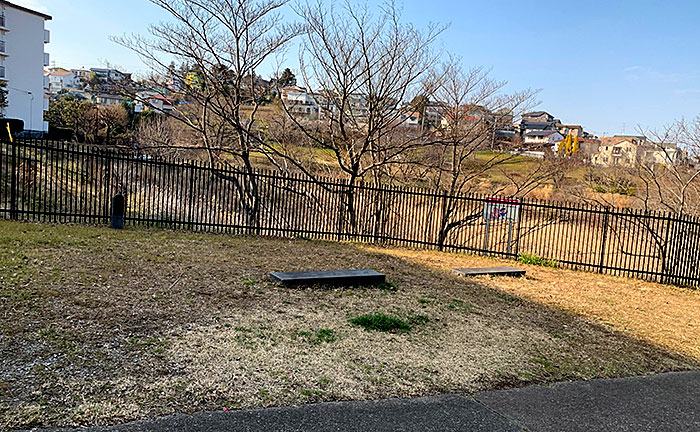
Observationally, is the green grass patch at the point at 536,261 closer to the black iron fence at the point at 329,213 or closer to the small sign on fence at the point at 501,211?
the black iron fence at the point at 329,213

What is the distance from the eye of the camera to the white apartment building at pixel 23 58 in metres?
47.3

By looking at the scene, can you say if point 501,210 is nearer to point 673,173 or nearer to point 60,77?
point 673,173

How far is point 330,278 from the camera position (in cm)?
805

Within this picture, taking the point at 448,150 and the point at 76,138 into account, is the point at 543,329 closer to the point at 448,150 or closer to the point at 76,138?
the point at 448,150

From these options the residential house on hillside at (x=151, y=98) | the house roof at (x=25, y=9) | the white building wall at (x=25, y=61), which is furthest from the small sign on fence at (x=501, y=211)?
the house roof at (x=25, y=9)

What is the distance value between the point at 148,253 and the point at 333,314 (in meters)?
3.95

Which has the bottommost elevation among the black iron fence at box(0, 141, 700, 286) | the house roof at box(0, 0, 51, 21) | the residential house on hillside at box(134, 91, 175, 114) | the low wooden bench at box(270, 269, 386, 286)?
the low wooden bench at box(270, 269, 386, 286)

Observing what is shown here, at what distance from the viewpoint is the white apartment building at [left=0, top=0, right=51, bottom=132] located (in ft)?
155

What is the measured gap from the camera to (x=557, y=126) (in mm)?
78562

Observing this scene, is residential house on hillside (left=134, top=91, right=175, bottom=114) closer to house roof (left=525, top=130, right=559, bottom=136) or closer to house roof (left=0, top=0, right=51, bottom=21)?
house roof (left=0, top=0, right=51, bottom=21)

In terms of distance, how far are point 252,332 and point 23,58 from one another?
2173 inches

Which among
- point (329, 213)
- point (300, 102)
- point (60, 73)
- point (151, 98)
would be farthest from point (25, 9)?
point (60, 73)

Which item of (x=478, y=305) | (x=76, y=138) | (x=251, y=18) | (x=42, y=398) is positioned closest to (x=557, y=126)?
(x=76, y=138)

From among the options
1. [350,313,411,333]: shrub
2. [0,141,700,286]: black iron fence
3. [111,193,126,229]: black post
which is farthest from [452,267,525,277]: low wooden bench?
[111,193,126,229]: black post
